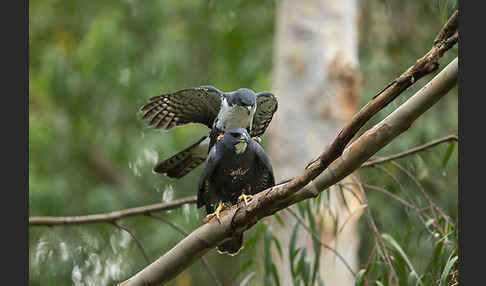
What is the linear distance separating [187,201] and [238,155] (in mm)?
451

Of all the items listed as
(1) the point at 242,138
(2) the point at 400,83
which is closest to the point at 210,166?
(1) the point at 242,138

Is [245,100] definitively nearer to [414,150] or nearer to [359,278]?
[414,150]

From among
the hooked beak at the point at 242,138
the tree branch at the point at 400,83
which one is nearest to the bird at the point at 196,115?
the hooked beak at the point at 242,138

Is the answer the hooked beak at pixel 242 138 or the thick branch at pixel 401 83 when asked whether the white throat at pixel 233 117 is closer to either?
the hooked beak at pixel 242 138

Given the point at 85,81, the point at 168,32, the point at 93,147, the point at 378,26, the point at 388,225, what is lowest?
the point at 93,147

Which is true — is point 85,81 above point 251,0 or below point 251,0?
below

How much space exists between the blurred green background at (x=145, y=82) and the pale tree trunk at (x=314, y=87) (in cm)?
109

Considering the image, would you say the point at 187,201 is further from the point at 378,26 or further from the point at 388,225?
the point at 378,26

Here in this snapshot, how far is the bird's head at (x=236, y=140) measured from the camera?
9.73 feet

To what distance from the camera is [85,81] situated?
7582mm

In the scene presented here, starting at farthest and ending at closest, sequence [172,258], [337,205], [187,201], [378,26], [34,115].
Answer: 1. [34,115]
2. [378,26]
3. [337,205]
4. [187,201]
5. [172,258]

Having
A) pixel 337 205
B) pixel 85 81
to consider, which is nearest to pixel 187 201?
pixel 337 205

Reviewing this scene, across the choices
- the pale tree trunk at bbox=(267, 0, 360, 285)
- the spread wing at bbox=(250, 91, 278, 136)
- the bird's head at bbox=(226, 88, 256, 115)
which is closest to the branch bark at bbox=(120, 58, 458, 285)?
the bird's head at bbox=(226, 88, 256, 115)

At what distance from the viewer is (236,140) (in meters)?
2.97
